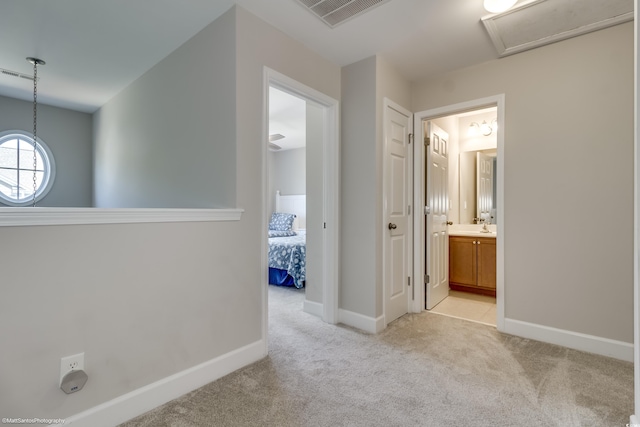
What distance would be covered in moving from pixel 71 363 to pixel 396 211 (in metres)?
2.53

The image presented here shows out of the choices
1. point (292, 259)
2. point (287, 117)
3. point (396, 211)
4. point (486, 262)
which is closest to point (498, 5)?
point (396, 211)

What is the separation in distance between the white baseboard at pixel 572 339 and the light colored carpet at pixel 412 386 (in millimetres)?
74

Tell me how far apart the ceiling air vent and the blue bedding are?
2.54 metres

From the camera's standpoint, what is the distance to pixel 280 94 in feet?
11.6

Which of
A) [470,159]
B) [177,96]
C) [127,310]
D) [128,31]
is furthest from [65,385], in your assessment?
[470,159]

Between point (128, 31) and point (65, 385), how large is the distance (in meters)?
2.51

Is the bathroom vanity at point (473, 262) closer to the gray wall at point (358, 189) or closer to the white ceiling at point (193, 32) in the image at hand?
the gray wall at point (358, 189)

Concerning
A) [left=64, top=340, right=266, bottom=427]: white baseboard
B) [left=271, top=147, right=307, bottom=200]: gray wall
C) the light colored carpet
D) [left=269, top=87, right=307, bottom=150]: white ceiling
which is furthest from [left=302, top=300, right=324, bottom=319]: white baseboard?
[left=271, top=147, right=307, bottom=200]: gray wall

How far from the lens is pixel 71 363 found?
1.37 m

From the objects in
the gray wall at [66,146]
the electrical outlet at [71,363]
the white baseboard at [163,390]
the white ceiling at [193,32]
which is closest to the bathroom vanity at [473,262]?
the white ceiling at [193,32]

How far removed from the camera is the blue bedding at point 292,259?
12.7 feet

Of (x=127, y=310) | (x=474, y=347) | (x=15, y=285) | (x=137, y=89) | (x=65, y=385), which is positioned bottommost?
(x=474, y=347)

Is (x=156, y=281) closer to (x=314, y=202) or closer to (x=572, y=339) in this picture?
(x=314, y=202)

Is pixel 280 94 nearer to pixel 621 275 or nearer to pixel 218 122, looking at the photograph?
pixel 218 122
